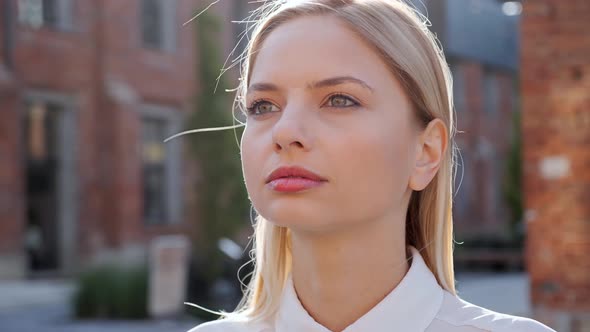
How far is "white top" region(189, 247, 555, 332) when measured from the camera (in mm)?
1719

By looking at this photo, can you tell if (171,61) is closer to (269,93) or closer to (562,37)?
(562,37)

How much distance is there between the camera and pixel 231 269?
650 inches

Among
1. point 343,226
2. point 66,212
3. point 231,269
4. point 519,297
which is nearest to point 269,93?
point 343,226

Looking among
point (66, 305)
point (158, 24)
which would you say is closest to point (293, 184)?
point (66, 305)

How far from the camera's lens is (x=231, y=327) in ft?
6.34

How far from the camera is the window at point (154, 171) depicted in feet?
76.9

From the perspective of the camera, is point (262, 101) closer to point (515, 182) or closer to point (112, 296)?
point (112, 296)

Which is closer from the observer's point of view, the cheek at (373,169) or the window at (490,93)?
the cheek at (373,169)

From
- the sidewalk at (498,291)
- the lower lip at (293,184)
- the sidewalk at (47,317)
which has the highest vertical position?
the lower lip at (293,184)

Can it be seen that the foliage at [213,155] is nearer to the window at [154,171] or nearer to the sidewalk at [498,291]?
the sidewalk at [498,291]

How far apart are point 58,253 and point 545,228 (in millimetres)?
13116

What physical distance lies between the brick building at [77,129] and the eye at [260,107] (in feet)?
56.0

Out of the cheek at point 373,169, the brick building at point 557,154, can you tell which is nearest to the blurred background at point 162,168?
the brick building at point 557,154

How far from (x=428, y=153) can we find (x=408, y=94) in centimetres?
15
